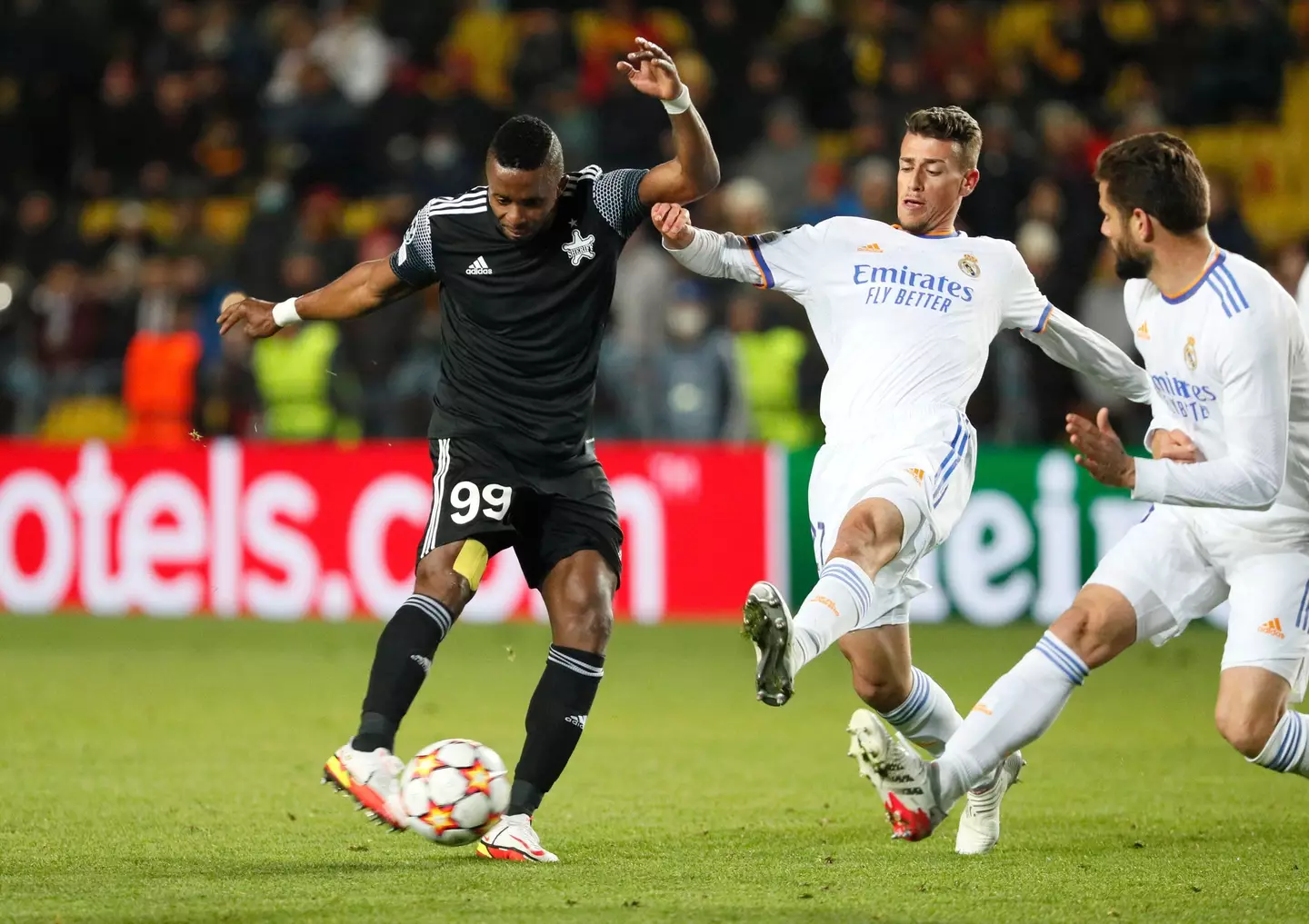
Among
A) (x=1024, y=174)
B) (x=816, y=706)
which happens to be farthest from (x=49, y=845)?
(x=1024, y=174)

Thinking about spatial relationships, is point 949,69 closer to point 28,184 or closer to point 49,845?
point 28,184

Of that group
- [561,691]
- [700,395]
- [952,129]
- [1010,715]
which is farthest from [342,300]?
[700,395]

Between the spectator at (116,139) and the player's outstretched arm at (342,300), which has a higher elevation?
the spectator at (116,139)

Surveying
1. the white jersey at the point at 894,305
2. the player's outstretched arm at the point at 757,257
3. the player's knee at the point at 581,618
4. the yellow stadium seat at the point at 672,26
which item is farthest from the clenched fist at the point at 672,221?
the yellow stadium seat at the point at 672,26

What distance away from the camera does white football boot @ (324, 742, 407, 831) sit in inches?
215

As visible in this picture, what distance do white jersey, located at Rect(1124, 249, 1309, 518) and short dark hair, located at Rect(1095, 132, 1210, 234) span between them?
19cm

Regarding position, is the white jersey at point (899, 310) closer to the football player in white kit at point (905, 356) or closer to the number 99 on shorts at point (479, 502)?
the football player in white kit at point (905, 356)

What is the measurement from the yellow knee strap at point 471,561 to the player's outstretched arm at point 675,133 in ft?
4.08

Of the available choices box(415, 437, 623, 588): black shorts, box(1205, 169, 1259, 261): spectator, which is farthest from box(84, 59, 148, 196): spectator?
box(415, 437, 623, 588): black shorts

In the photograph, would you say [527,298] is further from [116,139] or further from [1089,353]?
[116,139]

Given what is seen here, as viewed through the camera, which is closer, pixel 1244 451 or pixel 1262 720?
pixel 1244 451

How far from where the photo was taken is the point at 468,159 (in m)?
16.1

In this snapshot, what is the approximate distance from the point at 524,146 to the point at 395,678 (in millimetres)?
1668

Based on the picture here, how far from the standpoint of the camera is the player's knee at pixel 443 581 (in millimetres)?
5914
